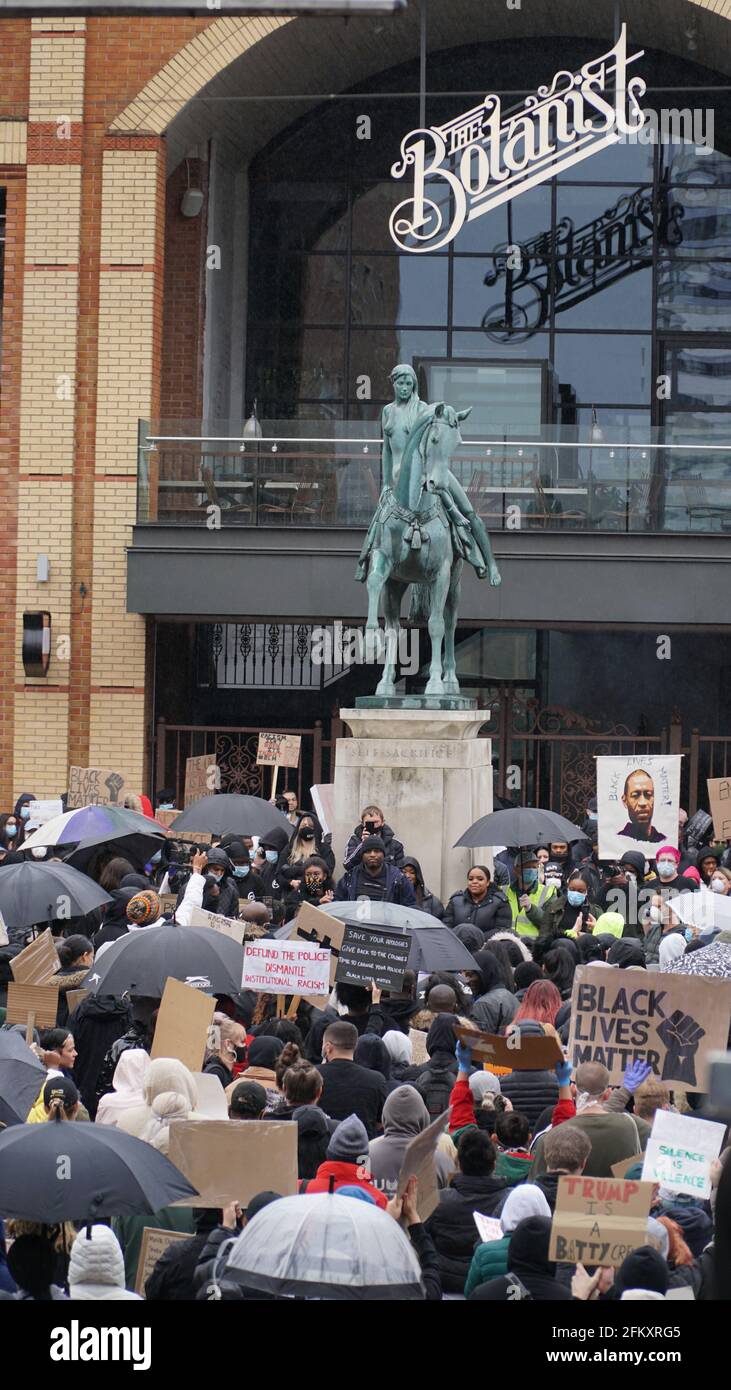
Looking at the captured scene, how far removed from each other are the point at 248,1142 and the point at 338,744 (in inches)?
408

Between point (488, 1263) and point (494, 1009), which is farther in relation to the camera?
point (494, 1009)

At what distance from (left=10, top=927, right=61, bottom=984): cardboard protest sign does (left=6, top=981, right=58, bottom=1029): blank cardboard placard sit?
0.04 metres

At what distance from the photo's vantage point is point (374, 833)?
45.9 feet

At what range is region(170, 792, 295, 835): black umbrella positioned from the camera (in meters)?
14.3

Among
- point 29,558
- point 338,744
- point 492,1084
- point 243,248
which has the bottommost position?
point 492,1084

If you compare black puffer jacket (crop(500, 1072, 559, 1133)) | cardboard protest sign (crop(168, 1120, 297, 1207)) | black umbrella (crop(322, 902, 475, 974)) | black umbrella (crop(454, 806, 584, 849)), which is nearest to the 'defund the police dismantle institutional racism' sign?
black umbrella (crop(454, 806, 584, 849))

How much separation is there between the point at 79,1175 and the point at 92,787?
12612 millimetres

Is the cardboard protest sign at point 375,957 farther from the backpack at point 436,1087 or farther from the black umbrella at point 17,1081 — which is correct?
the black umbrella at point 17,1081

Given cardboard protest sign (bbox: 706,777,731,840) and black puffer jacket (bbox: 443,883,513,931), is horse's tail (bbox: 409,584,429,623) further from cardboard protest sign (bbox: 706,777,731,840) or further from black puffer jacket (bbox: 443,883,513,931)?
black puffer jacket (bbox: 443,883,513,931)

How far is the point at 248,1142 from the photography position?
18.9 feet

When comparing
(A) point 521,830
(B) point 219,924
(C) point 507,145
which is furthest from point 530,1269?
(C) point 507,145

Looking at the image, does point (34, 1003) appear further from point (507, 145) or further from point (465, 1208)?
point (507, 145)
